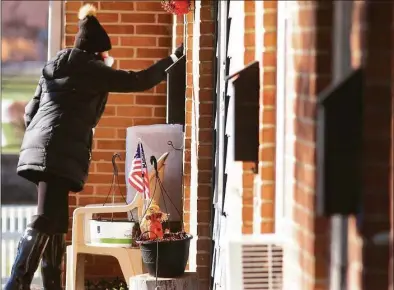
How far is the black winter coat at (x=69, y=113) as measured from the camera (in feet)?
19.0

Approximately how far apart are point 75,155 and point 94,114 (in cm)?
29

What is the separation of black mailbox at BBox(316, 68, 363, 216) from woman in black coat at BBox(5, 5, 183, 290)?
3.26 meters

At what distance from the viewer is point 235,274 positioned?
11.5 feet

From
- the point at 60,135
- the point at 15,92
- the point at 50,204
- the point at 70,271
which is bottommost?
the point at 70,271

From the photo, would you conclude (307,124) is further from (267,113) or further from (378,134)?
(267,113)

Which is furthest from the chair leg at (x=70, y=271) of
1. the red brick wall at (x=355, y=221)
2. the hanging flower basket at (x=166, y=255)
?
the red brick wall at (x=355, y=221)

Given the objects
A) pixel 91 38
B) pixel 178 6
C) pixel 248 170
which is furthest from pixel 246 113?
pixel 91 38

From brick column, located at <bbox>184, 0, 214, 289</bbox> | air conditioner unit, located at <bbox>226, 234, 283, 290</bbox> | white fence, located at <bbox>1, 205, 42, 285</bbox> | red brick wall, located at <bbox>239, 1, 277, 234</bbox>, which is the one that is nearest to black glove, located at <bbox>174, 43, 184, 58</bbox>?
brick column, located at <bbox>184, 0, 214, 289</bbox>

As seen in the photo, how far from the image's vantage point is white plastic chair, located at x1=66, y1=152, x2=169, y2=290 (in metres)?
6.00

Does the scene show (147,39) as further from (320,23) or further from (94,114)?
(320,23)

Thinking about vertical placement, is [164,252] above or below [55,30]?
below

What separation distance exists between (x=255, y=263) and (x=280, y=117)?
0.52 meters

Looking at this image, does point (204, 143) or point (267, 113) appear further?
point (204, 143)

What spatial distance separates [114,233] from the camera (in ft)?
19.9
